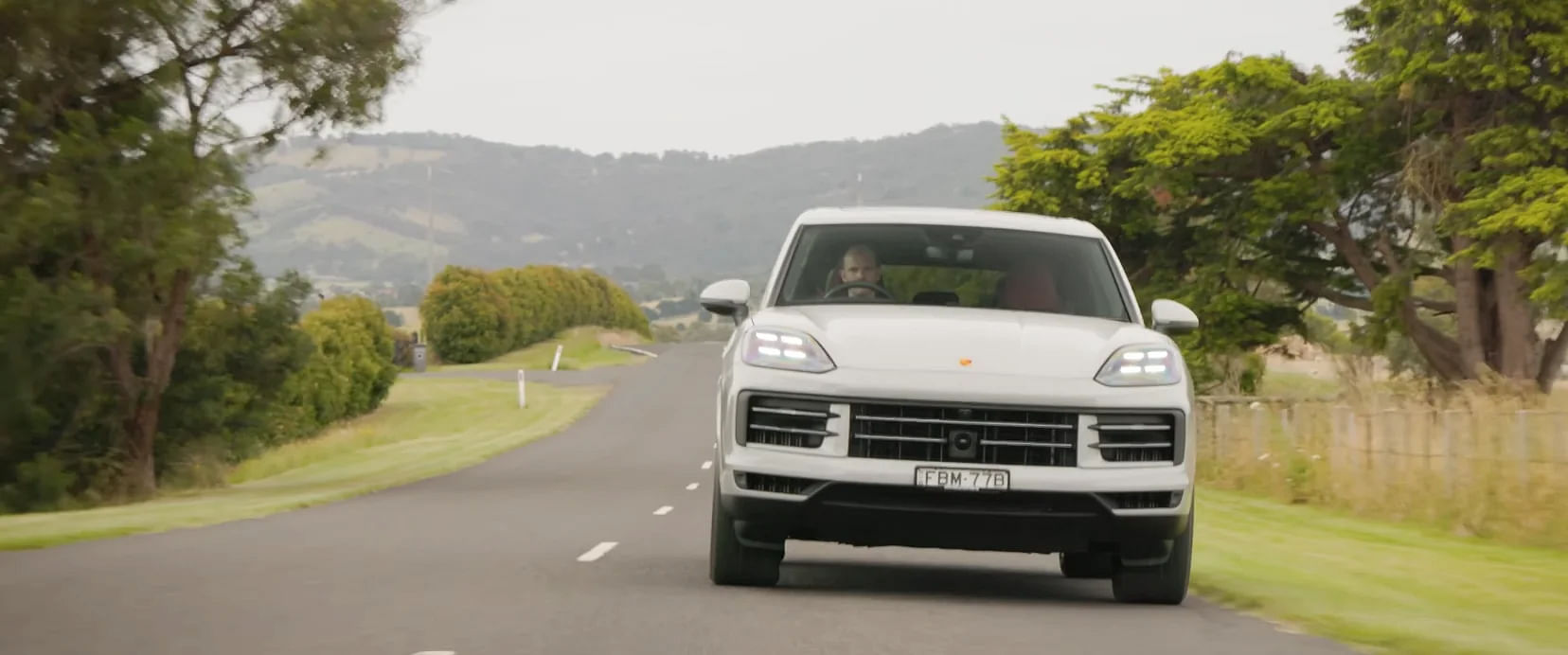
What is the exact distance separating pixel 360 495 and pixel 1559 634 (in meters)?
19.2

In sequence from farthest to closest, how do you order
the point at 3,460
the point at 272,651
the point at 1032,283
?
the point at 3,460
the point at 1032,283
the point at 272,651

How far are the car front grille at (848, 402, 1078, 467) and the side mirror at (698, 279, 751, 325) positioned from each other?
1.38 meters

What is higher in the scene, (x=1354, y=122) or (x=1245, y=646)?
(x=1354, y=122)

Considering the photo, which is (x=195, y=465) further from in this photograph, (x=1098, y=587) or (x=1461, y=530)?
(x=1098, y=587)

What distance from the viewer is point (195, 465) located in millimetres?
35719

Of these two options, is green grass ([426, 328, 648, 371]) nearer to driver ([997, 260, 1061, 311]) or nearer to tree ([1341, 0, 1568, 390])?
tree ([1341, 0, 1568, 390])

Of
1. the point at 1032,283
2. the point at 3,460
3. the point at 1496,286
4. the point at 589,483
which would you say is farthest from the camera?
the point at 1496,286

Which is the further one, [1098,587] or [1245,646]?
[1098,587]

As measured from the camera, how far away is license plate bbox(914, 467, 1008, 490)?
9852 millimetres

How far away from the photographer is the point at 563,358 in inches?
4011

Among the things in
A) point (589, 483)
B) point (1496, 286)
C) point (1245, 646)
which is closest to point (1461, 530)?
point (1245, 646)

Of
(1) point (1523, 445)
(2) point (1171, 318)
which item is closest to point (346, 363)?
(1) point (1523, 445)

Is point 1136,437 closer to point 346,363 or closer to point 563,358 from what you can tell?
point 346,363

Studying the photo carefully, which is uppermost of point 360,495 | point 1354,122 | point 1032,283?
point 1354,122
